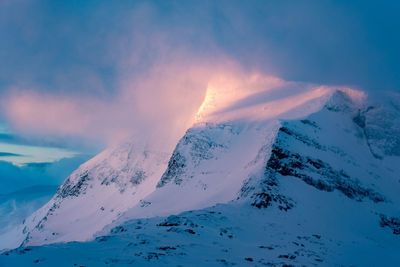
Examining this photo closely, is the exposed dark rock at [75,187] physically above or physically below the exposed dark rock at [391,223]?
above

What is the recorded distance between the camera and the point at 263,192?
147ft

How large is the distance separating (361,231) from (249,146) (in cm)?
3312

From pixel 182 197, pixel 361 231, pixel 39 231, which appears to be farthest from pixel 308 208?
pixel 39 231

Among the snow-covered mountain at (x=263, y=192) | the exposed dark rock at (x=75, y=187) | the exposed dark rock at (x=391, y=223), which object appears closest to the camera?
the snow-covered mountain at (x=263, y=192)

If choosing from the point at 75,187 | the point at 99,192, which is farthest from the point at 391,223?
the point at 75,187

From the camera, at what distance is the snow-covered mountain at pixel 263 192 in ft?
76.4

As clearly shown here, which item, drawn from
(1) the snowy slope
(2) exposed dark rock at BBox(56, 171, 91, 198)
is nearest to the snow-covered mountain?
(1) the snowy slope

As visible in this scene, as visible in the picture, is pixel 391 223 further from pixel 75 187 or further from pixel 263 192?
pixel 75 187

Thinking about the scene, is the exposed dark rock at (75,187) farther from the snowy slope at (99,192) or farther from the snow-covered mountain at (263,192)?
the snow-covered mountain at (263,192)

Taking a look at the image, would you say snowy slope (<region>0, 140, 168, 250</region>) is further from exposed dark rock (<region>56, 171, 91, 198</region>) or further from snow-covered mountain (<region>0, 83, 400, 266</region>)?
snow-covered mountain (<region>0, 83, 400, 266</region>)

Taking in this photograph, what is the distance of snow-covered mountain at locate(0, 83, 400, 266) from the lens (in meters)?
23.3

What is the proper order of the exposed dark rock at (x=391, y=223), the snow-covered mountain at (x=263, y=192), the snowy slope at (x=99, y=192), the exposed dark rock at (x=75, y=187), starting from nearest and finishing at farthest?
the snow-covered mountain at (x=263, y=192) → the exposed dark rock at (x=391, y=223) → the snowy slope at (x=99, y=192) → the exposed dark rock at (x=75, y=187)

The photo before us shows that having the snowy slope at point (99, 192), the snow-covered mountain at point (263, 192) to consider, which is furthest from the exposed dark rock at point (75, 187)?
the snow-covered mountain at point (263, 192)

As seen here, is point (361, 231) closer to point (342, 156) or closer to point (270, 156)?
point (270, 156)
